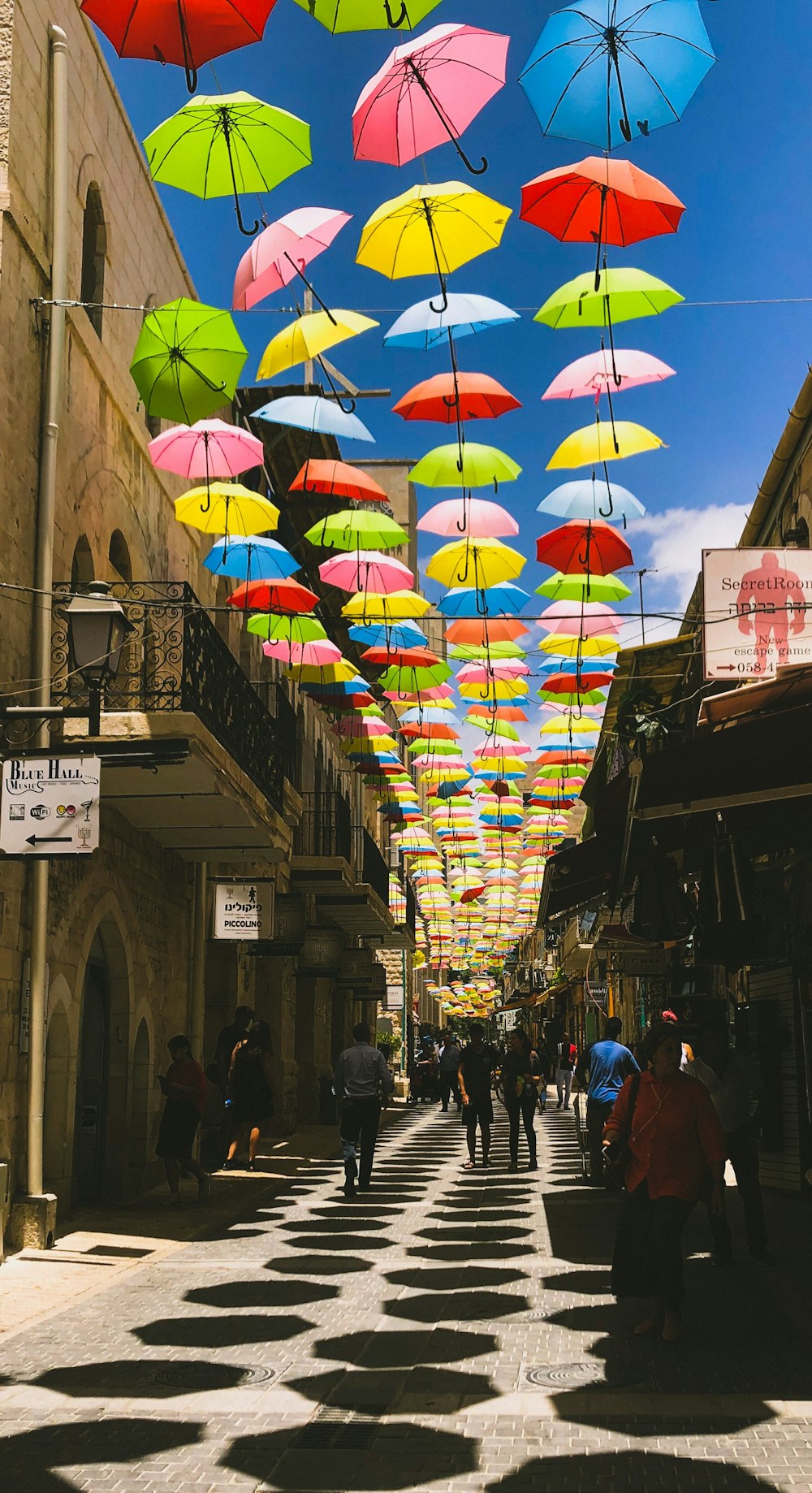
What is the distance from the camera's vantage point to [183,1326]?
8.01 m

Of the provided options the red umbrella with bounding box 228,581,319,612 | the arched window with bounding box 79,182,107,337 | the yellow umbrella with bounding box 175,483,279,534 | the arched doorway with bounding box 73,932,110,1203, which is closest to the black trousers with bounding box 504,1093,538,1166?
the arched doorway with bounding box 73,932,110,1203

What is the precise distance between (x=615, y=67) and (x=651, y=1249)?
6.19m

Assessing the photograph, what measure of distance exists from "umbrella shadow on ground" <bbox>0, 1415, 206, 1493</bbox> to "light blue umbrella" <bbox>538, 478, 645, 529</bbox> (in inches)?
352

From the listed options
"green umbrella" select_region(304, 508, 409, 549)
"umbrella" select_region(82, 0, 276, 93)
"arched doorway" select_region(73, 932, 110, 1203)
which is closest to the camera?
"umbrella" select_region(82, 0, 276, 93)

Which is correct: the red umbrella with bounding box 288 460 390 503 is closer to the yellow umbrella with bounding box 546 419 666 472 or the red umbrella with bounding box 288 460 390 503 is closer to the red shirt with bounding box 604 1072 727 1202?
the yellow umbrella with bounding box 546 419 666 472

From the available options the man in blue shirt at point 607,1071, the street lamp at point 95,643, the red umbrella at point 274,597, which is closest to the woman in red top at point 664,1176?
the street lamp at point 95,643

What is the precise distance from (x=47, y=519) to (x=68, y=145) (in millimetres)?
3719

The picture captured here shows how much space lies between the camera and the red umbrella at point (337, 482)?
12.1m

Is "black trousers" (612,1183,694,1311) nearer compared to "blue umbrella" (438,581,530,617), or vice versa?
"black trousers" (612,1183,694,1311)

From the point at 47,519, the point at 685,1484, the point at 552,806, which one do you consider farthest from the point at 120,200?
the point at 552,806

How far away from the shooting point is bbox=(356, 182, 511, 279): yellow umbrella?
857 cm

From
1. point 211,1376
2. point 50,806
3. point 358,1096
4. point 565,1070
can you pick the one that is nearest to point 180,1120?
point 358,1096

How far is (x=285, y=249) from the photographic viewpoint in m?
8.91

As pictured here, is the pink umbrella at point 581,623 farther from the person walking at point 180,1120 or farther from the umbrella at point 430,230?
the umbrella at point 430,230
